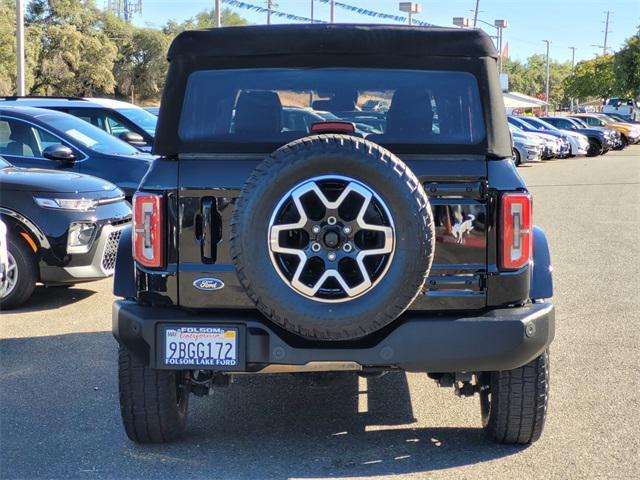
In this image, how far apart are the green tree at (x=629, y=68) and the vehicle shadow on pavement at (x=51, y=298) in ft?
172

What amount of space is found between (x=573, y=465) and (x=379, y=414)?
43.7 inches

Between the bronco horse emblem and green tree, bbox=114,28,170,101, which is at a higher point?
green tree, bbox=114,28,170,101

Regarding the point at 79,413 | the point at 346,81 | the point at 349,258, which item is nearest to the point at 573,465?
the point at 349,258

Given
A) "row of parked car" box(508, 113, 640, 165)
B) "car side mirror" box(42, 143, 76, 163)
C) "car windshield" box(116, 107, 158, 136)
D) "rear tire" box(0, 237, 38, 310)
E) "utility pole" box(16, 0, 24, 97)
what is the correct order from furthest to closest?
1. "row of parked car" box(508, 113, 640, 165)
2. "utility pole" box(16, 0, 24, 97)
3. "car windshield" box(116, 107, 158, 136)
4. "car side mirror" box(42, 143, 76, 163)
5. "rear tire" box(0, 237, 38, 310)

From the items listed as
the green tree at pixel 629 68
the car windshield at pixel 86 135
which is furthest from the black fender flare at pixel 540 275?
the green tree at pixel 629 68

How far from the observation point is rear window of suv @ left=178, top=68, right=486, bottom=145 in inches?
159

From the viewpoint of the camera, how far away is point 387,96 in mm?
4133

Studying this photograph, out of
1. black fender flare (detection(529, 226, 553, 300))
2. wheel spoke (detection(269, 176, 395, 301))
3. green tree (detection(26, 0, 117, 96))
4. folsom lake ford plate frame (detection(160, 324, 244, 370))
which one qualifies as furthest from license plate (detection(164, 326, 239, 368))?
green tree (detection(26, 0, 117, 96))

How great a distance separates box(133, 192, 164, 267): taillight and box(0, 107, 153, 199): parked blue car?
5203mm

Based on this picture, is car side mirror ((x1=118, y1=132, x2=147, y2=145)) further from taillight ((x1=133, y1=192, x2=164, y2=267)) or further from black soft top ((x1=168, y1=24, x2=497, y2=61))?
taillight ((x1=133, y1=192, x2=164, y2=267))

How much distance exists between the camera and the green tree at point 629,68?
179 feet

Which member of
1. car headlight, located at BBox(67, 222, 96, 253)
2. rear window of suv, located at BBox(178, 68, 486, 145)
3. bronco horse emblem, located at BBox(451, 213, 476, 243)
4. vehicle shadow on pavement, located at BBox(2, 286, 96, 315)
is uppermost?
rear window of suv, located at BBox(178, 68, 486, 145)

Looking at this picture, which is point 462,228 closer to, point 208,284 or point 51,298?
point 208,284

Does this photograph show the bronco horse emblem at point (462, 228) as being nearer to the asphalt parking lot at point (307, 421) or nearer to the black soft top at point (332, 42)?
the black soft top at point (332, 42)
